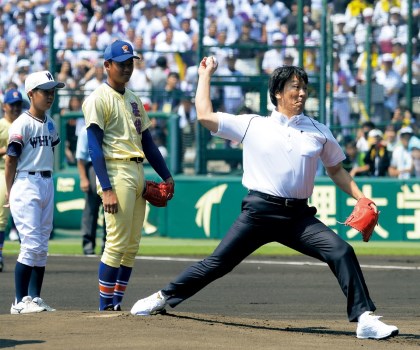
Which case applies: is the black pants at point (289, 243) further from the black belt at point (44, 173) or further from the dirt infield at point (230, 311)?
the black belt at point (44, 173)

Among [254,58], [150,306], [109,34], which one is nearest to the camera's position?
[150,306]

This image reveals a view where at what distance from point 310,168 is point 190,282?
49.2 inches

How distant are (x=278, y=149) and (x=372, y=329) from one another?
1.45 metres

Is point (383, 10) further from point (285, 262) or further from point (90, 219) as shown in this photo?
point (90, 219)

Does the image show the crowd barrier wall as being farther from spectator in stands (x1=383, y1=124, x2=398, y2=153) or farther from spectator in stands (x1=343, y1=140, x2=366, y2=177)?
spectator in stands (x1=383, y1=124, x2=398, y2=153)

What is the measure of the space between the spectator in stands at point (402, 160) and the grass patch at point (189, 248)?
151 centimetres

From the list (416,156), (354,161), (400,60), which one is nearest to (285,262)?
(354,161)

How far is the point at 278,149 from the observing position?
7781mm

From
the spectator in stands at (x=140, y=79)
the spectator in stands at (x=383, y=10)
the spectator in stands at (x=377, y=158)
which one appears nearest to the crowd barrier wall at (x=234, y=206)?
the spectator in stands at (x=377, y=158)

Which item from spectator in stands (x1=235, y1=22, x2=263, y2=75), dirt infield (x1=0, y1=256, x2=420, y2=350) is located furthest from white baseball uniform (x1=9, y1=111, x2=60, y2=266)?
spectator in stands (x1=235, y1=22, x2=263, y2=75)

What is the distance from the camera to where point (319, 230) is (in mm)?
7844

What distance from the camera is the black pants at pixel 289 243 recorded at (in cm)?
773

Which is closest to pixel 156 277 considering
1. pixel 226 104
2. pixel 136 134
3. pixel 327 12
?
pixel 136 134

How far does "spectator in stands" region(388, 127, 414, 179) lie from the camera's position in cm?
1936
